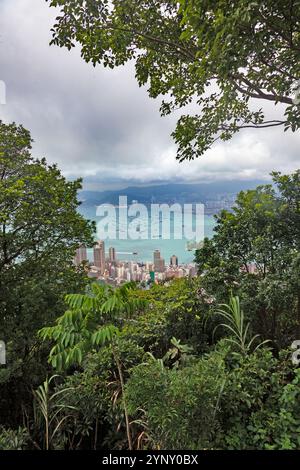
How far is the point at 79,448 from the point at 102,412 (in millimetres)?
273

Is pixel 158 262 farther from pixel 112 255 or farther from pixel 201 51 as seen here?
pixel 201 51

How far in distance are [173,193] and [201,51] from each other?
1583 mm

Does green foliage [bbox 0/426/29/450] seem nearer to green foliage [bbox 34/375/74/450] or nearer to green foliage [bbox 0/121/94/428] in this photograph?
green foliage [bbox 34/375/74/450]

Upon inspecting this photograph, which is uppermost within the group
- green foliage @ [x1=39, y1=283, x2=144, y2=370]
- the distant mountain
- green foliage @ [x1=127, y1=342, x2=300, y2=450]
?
the distant mountain

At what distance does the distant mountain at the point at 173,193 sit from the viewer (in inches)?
117

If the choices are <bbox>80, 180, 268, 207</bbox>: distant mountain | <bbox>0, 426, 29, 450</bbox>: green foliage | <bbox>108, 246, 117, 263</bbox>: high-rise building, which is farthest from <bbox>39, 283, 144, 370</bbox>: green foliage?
<bbox>80, 180, 268, 207</bbox>: distant mountain

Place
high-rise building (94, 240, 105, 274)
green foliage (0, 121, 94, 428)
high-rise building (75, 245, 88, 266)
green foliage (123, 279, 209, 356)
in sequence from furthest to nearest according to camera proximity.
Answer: high-rise building (94, 240, 105, 274), high-rise building (75, 245, 88, 266), green foliage (123, 279, 209, 356), green foliage (0, 121, 94, 428)

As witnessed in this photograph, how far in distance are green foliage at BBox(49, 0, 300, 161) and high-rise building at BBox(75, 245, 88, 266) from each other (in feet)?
4.03

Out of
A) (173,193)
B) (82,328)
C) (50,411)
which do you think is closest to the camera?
(82,328)

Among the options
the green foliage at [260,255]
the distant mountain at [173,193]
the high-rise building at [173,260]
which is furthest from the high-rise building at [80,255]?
the green foliage at [260,255]

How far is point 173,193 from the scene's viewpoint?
312 cm

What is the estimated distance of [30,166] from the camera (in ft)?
7.33

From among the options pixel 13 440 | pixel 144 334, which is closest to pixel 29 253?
pixel 144 334

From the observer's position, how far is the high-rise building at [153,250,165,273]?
115 inches
